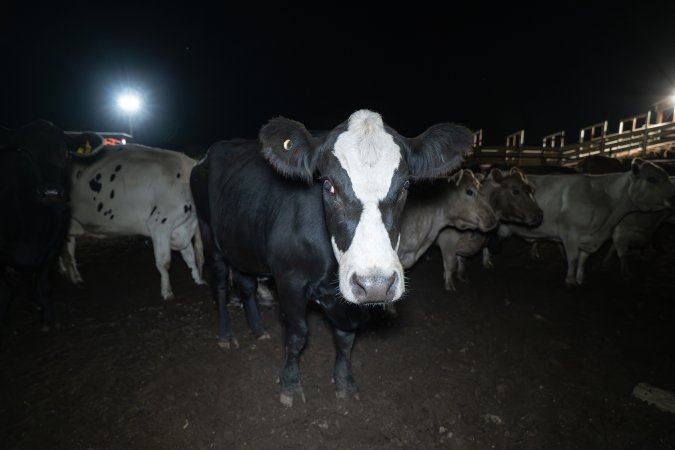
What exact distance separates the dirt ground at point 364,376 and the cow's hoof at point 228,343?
0.19 ft

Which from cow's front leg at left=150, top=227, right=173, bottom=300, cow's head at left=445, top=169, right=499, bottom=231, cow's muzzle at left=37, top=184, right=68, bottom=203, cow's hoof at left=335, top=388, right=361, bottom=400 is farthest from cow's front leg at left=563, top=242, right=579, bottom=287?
cow's muzzle at left=37, top=184, right=68, bottom=203

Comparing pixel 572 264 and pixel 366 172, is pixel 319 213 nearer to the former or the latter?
pixel 366 172

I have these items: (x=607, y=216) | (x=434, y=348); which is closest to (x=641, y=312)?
(x=607, y=216)

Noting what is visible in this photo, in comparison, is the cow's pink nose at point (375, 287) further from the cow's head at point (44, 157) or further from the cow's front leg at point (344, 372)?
the cow's head at point (44, 157)

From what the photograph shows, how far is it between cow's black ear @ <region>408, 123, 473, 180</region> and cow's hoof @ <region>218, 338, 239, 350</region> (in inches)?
115

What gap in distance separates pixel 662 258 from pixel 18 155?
1154cm

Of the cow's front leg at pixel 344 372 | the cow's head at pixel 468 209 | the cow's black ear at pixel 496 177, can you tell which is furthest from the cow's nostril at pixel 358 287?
the cow's black ear at pixel 496 177

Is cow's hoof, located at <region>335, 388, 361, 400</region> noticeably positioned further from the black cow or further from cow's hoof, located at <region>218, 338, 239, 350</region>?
the black cow

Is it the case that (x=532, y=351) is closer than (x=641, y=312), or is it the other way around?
(x=532, y=351)

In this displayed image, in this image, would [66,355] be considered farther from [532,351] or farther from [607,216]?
[607,216]

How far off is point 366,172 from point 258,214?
162 cm

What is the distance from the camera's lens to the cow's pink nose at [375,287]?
183 cm

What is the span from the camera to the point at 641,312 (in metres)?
4.91

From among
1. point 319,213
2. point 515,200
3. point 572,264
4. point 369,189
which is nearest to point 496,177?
point 515,200
